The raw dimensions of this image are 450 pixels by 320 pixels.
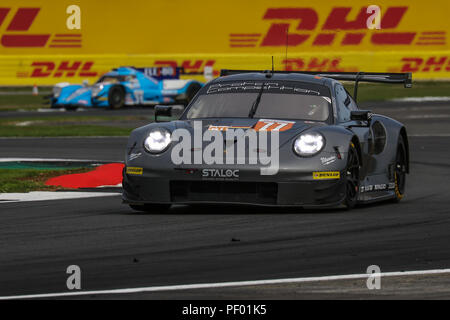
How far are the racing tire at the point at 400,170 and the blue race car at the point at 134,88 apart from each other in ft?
67.8

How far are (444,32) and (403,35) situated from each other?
Result: 1608mm

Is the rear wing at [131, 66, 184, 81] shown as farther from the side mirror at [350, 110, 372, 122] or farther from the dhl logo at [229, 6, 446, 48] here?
the side mirror at [350, 110, 372, 122]

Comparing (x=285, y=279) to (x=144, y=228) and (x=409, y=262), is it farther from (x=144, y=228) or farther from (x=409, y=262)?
(x=144, y=228)

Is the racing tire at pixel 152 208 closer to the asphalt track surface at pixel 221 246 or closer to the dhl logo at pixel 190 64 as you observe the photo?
the asphalt track surface at pixel 221 246

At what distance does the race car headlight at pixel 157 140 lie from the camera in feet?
28.6

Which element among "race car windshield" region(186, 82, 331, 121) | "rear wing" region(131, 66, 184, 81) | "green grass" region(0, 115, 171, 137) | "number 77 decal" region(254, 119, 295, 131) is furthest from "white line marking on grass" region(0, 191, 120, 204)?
"rear wing" region(131, 66, 184, 81)

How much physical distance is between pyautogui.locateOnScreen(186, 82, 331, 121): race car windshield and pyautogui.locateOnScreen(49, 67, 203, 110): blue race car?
21.1 meters

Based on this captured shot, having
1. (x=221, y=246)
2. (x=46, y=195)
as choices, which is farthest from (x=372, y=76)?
(x=221, y=246)

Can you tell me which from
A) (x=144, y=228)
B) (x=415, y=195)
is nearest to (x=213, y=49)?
(x=415, y=195)

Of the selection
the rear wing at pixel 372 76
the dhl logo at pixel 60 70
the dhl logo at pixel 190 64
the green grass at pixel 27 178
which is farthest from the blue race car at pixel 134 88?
the rear wing at pixel 372 76

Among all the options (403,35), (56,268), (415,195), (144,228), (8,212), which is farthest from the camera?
(403,35)

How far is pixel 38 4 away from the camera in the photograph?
41.5 metres

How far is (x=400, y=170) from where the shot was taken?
10.4 meters

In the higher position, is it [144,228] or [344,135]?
[344,135]
